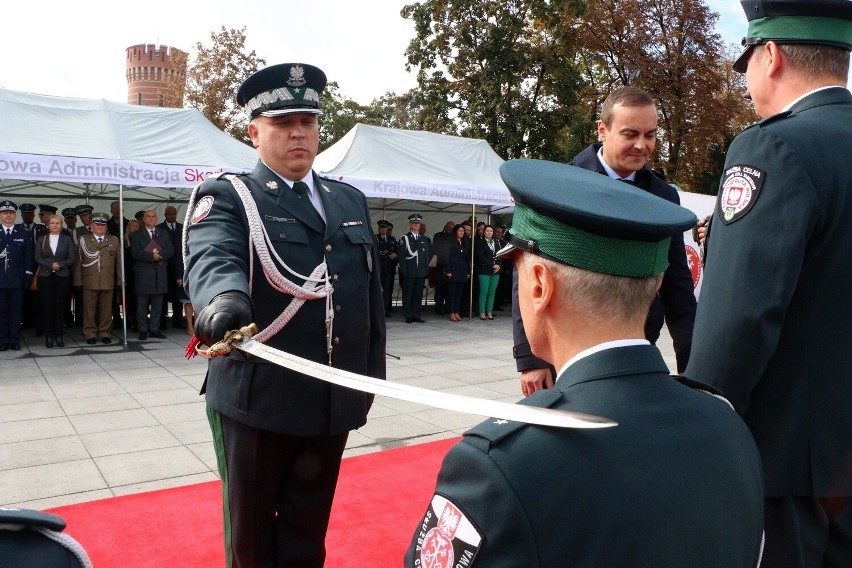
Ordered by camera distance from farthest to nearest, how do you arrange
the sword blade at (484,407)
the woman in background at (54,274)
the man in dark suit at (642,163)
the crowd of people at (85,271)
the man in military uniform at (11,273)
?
the woman in background at (54,274)
the crowd of people at (85,271)
the man in military uniform at (11,273)
the man in dark suit at (642,163)
the sword blade at (484,407)

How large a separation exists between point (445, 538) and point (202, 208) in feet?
5.30

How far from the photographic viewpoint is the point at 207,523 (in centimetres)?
358

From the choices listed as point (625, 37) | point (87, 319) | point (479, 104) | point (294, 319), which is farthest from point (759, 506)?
point (625, 37)

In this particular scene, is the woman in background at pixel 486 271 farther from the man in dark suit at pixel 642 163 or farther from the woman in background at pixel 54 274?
the man in dark suit at pixel 642 163

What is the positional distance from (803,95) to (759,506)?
1187mm

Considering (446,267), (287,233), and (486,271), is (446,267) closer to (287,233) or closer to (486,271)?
(486,271)

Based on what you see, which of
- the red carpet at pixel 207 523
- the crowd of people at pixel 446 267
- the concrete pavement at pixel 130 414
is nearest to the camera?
the red carpet at pixel 207 523

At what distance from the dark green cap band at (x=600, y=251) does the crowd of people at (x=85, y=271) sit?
9.36 m

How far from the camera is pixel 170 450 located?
488 centimetres

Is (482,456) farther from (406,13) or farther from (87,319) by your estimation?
(406,13)

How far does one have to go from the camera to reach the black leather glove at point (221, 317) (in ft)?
5.76

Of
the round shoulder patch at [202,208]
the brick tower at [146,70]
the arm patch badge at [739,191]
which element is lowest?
the round shoulder patch at [202,208]

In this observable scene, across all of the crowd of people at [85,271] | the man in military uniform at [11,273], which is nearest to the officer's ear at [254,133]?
the crowd of people at [85,271]

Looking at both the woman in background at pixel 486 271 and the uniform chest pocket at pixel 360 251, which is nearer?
the uniform chest pocket at pixel 360 251
